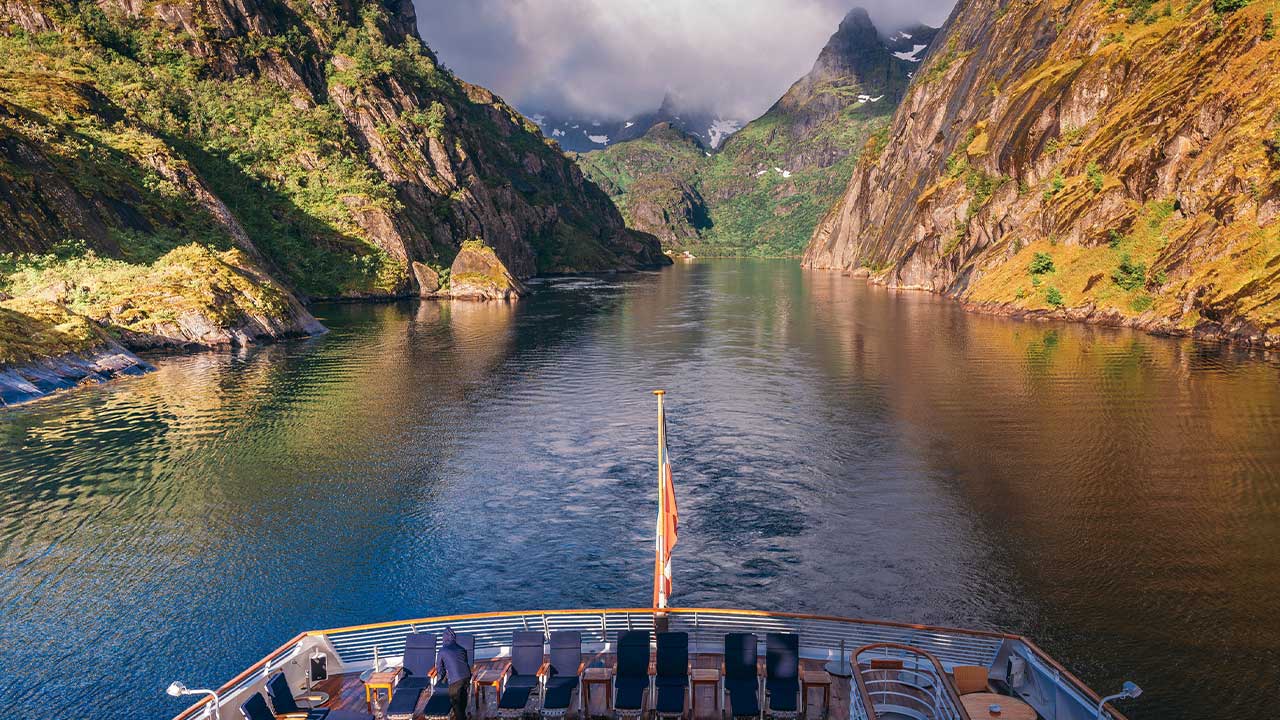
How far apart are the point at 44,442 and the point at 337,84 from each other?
14465cm

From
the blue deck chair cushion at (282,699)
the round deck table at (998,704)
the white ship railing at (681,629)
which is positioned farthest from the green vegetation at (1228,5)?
the blue deck chair cushion at (282,699)

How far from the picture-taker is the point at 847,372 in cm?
5975

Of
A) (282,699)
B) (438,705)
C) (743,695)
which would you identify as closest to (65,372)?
(282,699)

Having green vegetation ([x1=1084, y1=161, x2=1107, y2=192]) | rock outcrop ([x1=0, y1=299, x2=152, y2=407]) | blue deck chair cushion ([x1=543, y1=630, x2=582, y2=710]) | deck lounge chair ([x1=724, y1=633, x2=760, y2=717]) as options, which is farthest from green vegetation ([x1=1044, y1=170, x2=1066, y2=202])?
rock outcrop ([x1=0, y1=299, x2=152, y2=407])

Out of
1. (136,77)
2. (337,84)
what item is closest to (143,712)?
(136,77)

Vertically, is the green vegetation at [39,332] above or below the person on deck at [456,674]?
above

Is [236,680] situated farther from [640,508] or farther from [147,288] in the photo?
[147,288]

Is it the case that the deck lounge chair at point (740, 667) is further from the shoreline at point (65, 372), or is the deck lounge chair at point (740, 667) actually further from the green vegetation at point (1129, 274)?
the green vegetation at point (1129, 274)

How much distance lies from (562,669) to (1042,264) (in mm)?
97086

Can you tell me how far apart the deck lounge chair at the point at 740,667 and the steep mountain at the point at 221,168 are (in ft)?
210

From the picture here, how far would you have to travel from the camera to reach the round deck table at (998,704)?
1340cm

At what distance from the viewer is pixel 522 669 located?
50.4ft

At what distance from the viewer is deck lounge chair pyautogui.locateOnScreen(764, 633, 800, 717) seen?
14.0m

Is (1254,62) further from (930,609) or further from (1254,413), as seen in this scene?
(930,609)
